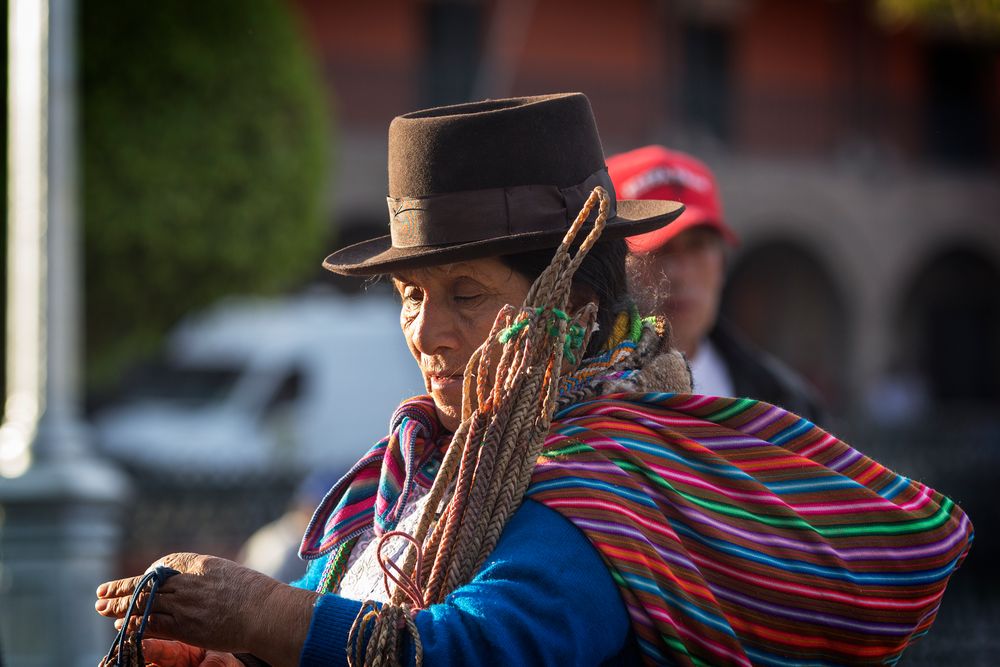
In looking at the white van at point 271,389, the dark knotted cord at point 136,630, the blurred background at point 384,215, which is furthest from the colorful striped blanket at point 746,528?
the white van at point 271,389

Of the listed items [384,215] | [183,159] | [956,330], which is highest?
[183,159]

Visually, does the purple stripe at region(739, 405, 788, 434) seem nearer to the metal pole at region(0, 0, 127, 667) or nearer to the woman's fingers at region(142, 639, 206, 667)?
the woman's fingers at region(142, 639, 206, 667)

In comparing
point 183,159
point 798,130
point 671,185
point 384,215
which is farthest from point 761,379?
point 798,130

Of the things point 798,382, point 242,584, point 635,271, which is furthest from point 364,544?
point 798,382

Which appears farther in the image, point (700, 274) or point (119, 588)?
point (700, 274)

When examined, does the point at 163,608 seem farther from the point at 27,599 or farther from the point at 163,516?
the point at 163,516

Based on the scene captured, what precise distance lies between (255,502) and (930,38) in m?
15.4

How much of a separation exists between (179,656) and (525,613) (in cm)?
63

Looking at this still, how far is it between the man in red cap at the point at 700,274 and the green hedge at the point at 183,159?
6.59 meters

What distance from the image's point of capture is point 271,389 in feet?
47.1

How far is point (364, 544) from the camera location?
88.7 inches

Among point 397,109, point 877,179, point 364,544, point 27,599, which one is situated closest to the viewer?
point 364,544

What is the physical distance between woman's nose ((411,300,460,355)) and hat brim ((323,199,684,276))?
80mm

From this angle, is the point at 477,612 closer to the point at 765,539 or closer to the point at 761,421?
the point at 765,539
